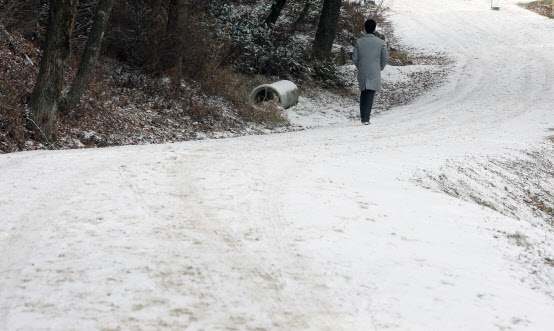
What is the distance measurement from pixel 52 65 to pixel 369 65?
6.92 meters

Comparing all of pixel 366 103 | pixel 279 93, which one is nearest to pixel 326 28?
pixel 279 93

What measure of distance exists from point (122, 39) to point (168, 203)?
8.39 metres

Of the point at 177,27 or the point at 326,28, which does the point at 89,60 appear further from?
the point at 326,28

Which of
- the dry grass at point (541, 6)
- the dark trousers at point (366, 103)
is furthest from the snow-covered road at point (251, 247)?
the dry grass at point (541, 6)

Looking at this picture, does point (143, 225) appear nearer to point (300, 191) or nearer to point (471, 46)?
point (300, 191)

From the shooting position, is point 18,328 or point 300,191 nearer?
point 18,328

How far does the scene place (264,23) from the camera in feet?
56.4

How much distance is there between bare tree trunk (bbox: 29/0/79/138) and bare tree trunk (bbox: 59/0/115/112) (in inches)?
36.5

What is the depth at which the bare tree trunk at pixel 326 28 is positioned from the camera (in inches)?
691

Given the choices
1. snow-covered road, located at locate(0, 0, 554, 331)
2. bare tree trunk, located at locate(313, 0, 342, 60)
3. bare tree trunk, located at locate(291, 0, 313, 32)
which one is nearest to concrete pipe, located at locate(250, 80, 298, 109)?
bare tree trunk, located at locate(313, 0, 342, 60)

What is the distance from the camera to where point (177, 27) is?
11953 millimetres

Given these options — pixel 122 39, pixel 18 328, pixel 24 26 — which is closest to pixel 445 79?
pixel 122 39

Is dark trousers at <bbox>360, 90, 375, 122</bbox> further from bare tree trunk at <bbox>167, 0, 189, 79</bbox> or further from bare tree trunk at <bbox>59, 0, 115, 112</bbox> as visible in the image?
bare tree trunk at <bbox>59, 0, 115, 112</bbox>

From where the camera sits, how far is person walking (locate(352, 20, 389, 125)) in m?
11.6
